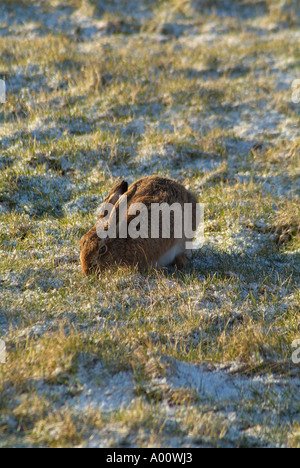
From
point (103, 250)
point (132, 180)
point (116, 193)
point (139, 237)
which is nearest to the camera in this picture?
point (103, 250)

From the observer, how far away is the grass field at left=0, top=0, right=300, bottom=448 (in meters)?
3.59

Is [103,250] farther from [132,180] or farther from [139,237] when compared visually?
[132,180]

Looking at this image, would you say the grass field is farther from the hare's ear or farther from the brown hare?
the hare's ear

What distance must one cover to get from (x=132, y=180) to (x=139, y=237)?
2710mm

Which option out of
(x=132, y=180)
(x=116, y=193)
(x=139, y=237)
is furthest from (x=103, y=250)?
(x=132, y=180)

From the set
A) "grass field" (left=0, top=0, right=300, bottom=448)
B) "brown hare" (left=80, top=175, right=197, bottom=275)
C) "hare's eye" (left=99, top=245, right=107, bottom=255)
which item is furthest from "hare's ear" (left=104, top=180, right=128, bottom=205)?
"grass field" (left=0, top=0, right=300, bottom=448)

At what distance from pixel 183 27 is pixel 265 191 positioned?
8299mm

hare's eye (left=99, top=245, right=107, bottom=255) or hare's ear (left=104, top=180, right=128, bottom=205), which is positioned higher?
hare's ear (left=104, top=180, right=128, bottom=205)

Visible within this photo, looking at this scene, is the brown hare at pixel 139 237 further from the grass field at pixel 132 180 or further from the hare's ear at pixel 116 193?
the grass field at pixel 132 180

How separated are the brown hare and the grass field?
0.76ft

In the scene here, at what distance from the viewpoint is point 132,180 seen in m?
8.08

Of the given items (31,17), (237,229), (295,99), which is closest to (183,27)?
(31,17)

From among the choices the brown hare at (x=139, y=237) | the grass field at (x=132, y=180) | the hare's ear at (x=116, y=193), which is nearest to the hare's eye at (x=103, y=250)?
the brown hare at (x=139, y=237)
